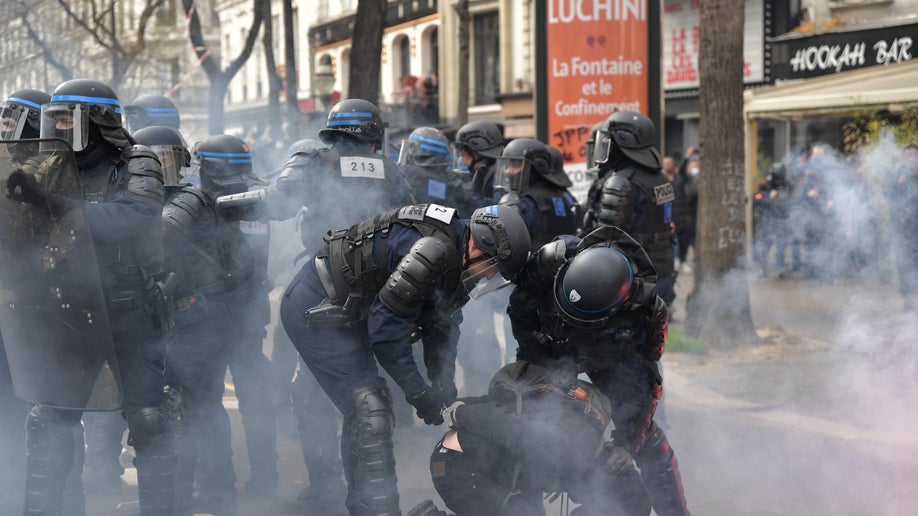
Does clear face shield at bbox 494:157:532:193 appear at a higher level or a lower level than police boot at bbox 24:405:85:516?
higher

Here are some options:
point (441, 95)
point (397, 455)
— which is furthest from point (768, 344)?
point (441, 95)

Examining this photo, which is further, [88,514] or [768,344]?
[768,344]

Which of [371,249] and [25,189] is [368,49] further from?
[25,189]

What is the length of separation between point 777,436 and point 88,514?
3893 millimetres

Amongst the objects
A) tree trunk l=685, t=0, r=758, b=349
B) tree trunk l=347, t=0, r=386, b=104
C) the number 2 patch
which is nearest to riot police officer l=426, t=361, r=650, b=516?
the number 2 patch

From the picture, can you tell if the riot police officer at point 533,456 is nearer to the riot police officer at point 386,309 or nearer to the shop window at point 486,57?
the riot police officer at point 386,309

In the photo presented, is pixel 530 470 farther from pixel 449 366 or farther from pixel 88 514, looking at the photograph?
pixel 88 514

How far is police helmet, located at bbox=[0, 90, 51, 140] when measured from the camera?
460 centimetres

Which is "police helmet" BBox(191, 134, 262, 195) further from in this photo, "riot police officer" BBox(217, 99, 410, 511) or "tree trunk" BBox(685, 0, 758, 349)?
"tree trunk" BBox(685, 0, 758, 349)

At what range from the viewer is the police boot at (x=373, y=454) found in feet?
12.4

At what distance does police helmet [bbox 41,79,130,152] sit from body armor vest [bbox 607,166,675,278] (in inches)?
107

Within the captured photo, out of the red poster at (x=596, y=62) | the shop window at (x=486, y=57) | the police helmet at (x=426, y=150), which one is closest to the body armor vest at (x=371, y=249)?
the police helmet at (x=426, y=150)

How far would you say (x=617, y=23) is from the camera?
27.8 feet

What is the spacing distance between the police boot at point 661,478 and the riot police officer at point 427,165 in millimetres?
2746
